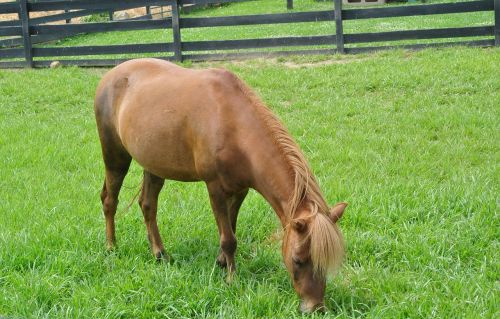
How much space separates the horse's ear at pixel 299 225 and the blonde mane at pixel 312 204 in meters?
0.04

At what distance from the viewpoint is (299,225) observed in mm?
3746

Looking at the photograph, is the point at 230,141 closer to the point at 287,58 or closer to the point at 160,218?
the point at 160,218

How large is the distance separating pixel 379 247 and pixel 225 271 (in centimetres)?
107

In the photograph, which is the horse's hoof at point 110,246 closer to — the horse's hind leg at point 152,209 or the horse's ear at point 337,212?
the horse's hind leg at point 152,209

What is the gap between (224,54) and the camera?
12578 mm

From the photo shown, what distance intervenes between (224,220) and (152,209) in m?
0.82

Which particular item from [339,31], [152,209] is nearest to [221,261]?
[152,209]

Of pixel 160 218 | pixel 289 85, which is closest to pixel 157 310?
pixel 160 218

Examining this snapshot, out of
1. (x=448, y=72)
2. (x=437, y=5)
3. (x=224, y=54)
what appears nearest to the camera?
(x=448, y=72)

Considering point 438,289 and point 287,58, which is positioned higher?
point 287,58

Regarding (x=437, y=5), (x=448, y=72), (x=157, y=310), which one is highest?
(x=437, y=5)

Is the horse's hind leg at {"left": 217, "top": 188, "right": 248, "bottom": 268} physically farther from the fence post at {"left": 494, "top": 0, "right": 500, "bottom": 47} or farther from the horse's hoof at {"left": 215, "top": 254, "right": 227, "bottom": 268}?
the fence post at {"left": 494, "top": 0, "right": 500, "bottom": 47}

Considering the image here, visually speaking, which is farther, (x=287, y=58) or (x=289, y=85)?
(x=287, y=58)

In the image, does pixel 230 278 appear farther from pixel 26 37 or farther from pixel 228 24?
pixel 26 37
